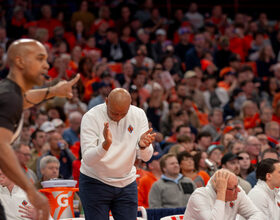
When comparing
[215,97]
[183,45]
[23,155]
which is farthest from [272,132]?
[23,155]

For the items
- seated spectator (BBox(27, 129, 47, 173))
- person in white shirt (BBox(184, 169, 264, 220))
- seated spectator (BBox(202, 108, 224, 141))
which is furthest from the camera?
seated spectator (BBox(202, 108, 224, 141))

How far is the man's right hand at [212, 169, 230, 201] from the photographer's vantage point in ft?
18.6

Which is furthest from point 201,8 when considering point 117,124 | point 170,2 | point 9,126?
point 9,126

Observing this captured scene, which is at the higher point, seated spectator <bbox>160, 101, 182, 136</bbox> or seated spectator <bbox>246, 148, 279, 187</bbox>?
seated spectator <bbox>160, 101, 182, 136</bbox>

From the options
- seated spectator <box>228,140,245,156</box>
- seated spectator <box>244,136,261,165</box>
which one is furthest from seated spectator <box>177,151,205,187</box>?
seated spectator <box>244,136,261,165</box>

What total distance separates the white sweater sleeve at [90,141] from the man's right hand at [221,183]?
4.71ft

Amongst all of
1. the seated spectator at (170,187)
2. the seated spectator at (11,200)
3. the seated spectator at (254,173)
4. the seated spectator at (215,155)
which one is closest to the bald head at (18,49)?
the seated spectator at (11,200)

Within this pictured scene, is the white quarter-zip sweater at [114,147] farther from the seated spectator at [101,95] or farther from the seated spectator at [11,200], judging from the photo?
the seated spectator at [101,95]

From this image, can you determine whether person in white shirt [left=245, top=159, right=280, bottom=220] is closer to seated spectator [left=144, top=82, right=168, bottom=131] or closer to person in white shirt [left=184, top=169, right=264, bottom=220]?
person in white shirt [left=184, top=169, right=264, bottom=220]

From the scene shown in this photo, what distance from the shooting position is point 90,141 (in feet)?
15.8

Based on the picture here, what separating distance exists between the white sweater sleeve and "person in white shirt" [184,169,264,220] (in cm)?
142

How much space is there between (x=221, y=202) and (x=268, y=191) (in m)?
1.13

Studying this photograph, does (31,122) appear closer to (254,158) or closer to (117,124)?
(254,158)

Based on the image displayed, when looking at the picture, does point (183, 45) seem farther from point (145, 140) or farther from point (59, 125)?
point (145, 140)
